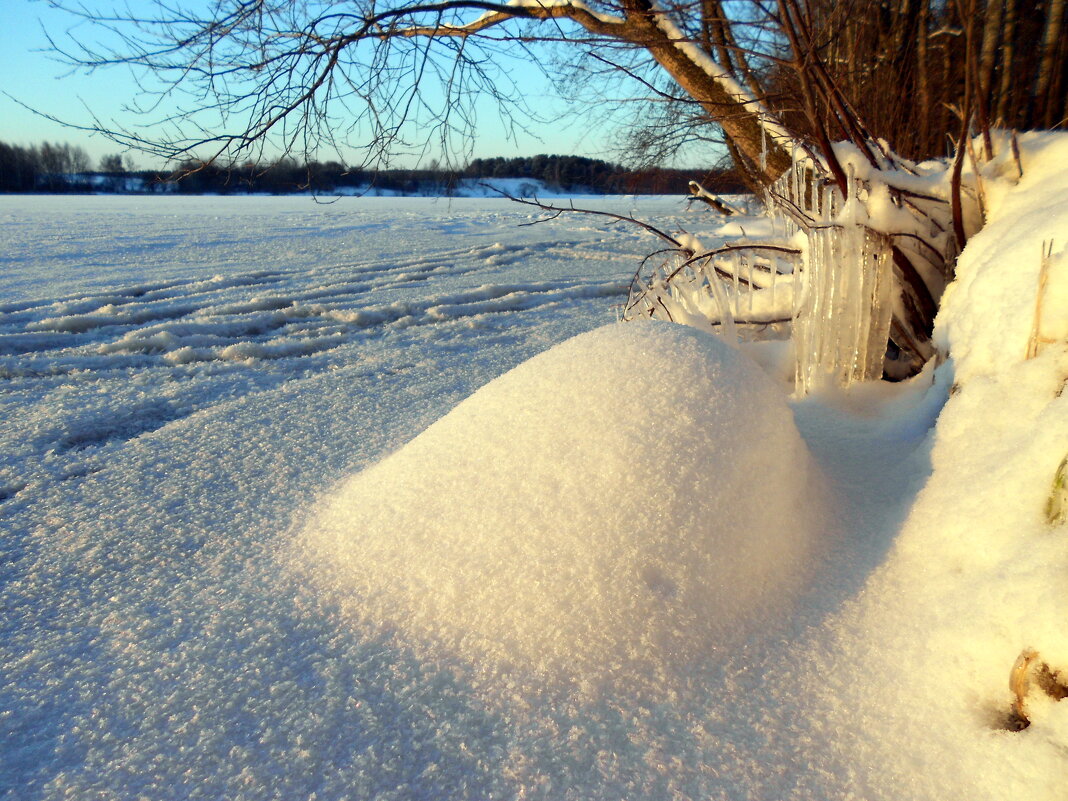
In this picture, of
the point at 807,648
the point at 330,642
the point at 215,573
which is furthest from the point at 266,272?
the point at 807,648

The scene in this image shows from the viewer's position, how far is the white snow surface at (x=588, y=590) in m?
0.82

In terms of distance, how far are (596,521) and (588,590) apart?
11 centimetres

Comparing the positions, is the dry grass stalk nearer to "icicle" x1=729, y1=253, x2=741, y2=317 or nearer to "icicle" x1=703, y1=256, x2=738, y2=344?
"icicle" x1=703, y1=256, x2=738, y2=344

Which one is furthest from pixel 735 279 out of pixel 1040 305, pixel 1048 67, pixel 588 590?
pixel 1048 67

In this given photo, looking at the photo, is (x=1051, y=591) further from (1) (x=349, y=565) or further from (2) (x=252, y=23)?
(2) (x=252, y=23)

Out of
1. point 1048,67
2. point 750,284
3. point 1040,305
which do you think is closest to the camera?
point 1040,305

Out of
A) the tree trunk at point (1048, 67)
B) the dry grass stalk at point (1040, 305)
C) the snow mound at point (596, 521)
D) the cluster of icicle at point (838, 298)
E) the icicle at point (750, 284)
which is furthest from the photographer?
the tree trunk at point (1048, 67)

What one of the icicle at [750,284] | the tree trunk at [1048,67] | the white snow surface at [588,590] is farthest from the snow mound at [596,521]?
the tree trunk at [1048,67]

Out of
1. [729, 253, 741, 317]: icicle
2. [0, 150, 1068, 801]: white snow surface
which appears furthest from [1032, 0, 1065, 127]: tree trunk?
[0, 150, 1068, 801]: white snow surface

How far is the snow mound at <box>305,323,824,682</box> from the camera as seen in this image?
1005mm

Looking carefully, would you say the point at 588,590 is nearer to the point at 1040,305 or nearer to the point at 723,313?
the point at 1040,305

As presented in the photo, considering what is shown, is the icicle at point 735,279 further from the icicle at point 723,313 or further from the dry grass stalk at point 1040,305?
the dry grass stalk at point 1040,305

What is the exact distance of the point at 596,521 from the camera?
3.56 ft

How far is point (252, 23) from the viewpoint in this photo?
2.83 m
